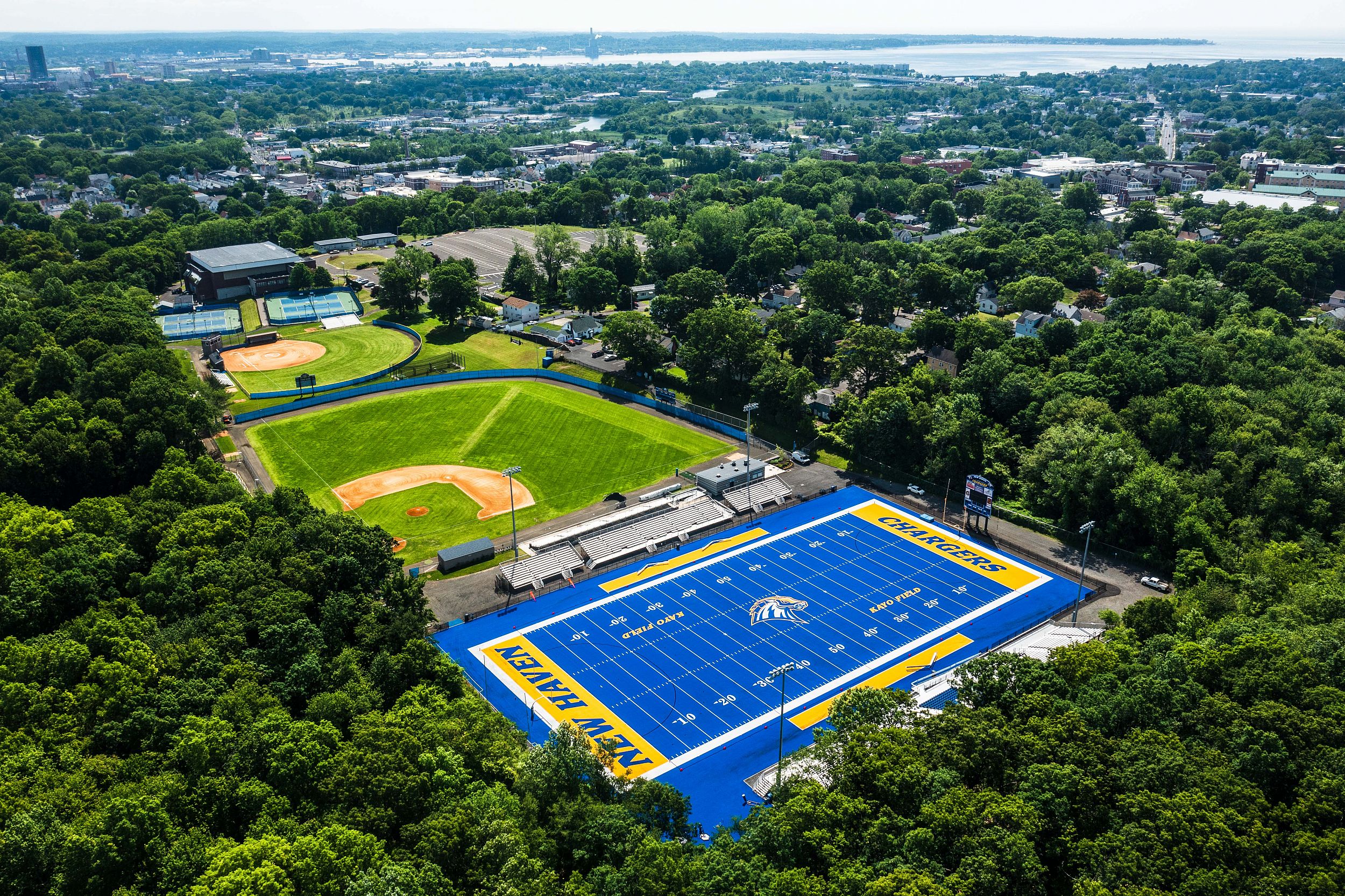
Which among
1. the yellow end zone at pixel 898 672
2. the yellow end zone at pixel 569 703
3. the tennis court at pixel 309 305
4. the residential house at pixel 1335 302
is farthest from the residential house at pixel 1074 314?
the tennis court at pixel 309 305

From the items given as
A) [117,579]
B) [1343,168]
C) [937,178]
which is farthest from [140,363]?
[1343,168]

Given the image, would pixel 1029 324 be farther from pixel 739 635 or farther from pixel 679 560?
pixel 739 635

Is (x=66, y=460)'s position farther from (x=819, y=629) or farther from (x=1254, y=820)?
(x=1254, y=820)

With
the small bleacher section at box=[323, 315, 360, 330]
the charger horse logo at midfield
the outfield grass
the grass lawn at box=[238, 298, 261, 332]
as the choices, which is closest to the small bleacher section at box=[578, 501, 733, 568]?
the charger horse logo at midfield

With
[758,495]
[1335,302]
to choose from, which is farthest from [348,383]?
[1335,302]

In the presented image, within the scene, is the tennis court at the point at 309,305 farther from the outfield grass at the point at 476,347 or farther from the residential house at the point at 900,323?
the residential house at the point at 900,323
